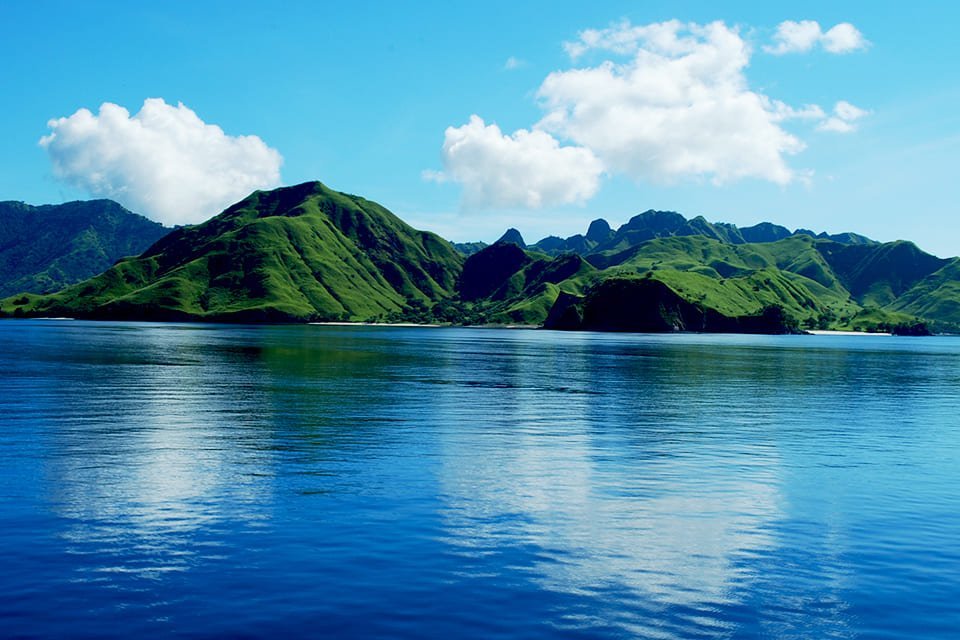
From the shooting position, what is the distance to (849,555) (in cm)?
3212

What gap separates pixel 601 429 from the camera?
228 feet

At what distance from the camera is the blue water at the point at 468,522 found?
24.4 m

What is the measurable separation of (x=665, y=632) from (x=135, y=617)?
656 inches

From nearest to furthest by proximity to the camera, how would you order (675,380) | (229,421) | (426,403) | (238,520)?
(238,520) < (229,421) < (426,403) < (675,380)

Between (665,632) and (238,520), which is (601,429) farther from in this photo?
(665,632)

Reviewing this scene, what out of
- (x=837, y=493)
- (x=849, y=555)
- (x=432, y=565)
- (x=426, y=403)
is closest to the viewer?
(x=432, y=565)

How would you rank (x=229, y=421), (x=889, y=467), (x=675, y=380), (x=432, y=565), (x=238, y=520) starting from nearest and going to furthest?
(x=432, y=565), (x=238, y=520), (x=889, y=467), (x=229, y=421), (x=675, y=380)

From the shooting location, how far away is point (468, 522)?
35656 mm

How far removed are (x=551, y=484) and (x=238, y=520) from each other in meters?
18.4

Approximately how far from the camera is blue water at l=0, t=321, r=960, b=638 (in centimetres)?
2442

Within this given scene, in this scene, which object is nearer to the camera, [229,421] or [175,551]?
[175,551]

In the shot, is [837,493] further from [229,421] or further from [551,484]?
[229,421]

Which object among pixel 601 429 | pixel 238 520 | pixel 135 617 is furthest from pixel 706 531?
pixel 601 429

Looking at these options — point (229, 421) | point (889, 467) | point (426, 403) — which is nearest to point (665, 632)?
point (889, 467)
